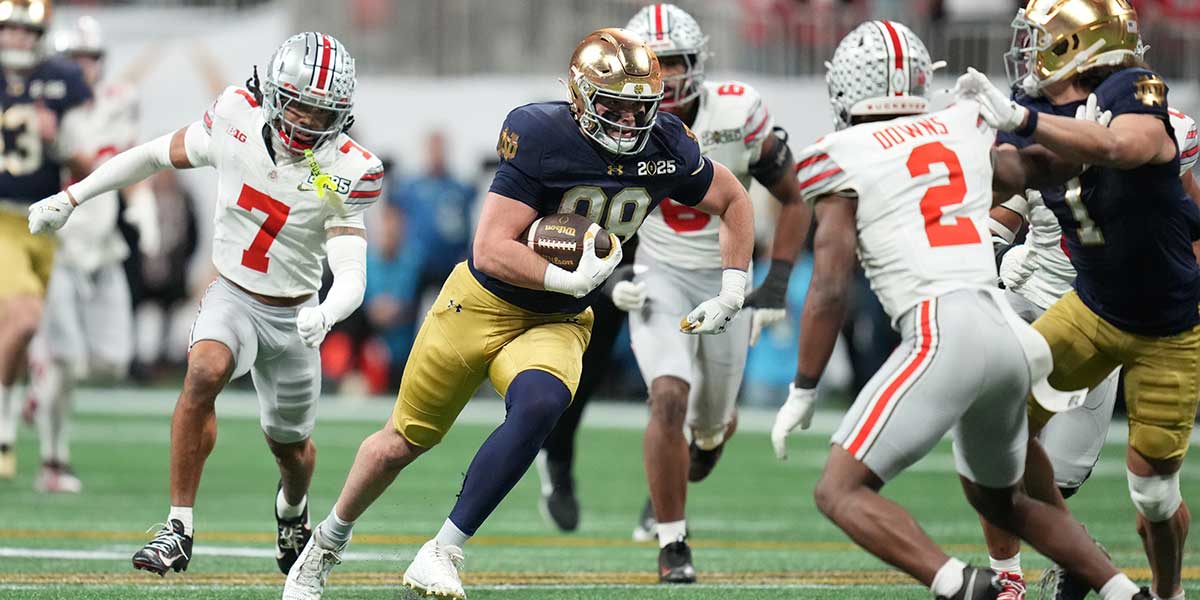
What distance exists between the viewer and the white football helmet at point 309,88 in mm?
5531

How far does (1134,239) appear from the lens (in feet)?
16.7

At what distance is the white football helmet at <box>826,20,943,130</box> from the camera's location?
190 inches

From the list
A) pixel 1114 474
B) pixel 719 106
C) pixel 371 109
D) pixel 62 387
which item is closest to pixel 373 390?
pixel 371 109

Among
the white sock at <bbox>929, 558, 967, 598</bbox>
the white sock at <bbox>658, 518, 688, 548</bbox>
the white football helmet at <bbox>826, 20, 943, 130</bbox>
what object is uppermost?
the white football helmet at <bbox>826, 20, 943, 130</bbox>

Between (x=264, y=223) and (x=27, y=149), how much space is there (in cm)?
362

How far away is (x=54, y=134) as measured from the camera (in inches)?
351

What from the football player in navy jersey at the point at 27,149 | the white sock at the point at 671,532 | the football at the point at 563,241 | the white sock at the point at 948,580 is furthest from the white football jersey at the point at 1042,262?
the football player in navy jersey at the point at 27,149

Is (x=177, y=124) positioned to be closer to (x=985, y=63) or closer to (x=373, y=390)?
(x=373, y=390)

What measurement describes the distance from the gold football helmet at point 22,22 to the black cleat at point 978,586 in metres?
6.42

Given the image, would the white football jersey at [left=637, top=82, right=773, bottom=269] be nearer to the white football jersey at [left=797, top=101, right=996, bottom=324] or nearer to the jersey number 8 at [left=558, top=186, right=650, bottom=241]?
the jersey number 8 at [left=558, top=186, right=650, bottom=241]

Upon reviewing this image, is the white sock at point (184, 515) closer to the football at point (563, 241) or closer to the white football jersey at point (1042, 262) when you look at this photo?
the football at point (563, 241)

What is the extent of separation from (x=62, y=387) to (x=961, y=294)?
647 centimetres

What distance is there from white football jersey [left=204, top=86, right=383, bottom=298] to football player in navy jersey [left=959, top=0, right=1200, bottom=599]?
2193mm

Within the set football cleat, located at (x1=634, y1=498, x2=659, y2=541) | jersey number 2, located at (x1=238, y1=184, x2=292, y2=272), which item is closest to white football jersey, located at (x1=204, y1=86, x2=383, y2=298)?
jersey number 2, located at (x1=238, y1=184, x2=292, y2=272)
